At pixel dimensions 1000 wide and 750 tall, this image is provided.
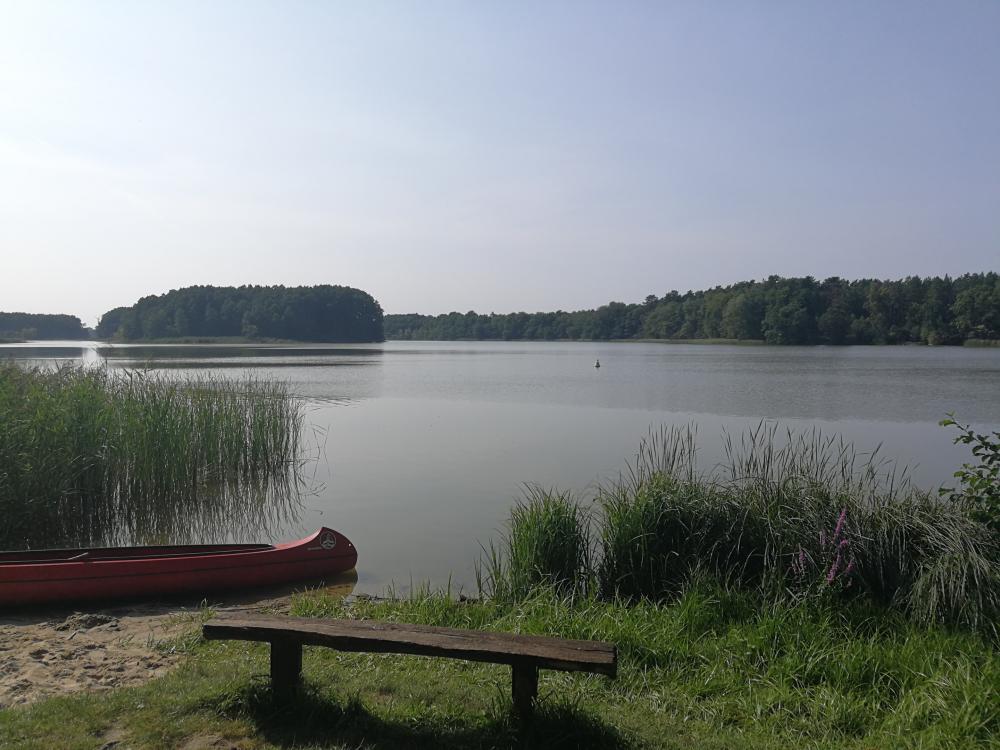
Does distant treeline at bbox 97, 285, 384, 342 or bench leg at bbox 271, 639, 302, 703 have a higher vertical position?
distant treeline at bbox 97, 285, 384, 342

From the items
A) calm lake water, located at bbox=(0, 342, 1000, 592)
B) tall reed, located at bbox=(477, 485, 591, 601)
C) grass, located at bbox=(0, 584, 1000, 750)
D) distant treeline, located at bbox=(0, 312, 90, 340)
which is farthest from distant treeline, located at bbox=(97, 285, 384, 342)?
grass, located at bbox=(0, 584, 1000, 750)

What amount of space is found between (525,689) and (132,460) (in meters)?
9.17

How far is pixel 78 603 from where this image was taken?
23.0 feet

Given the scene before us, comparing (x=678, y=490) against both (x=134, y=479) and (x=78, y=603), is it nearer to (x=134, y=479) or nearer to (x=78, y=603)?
(x=78, y=603)

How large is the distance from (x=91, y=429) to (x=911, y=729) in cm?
1031

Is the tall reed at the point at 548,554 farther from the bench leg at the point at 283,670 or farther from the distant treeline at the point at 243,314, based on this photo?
the distant treeline at the point at 243,314

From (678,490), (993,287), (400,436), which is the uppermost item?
(993,287)

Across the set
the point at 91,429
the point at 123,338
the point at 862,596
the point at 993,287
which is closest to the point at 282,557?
the point at 91,429

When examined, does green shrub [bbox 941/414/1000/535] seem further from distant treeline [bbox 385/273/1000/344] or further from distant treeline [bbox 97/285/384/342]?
distant treeline [bbox 97/285/384/342]

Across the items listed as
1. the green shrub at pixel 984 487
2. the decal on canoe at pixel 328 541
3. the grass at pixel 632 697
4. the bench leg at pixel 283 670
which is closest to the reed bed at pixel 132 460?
the decal on canoe at pixel 328 541

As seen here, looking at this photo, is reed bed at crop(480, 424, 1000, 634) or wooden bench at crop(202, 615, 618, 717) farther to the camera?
reed bed at crop(480, 424, 1000, 634)

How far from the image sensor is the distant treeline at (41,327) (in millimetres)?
93438

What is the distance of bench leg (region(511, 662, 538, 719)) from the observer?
3.68m

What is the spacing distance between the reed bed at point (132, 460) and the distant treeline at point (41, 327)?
9405cm
